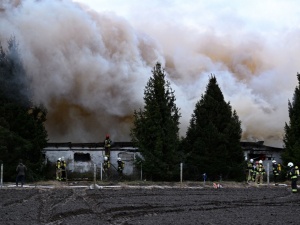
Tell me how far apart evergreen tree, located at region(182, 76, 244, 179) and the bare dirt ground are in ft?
52.7

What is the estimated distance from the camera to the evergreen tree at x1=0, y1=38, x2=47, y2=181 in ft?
127

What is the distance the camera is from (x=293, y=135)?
46250 millimetres

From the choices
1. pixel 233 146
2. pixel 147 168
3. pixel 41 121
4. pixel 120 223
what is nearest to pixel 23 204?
pixel 120 223

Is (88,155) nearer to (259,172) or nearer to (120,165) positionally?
(120,165)

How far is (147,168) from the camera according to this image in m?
39.6

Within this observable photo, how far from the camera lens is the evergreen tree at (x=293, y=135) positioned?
1760 inches

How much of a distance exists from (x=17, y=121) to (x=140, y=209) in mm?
24306

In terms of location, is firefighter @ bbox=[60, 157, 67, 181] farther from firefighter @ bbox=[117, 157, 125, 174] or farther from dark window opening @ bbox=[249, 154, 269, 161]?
dark window opening @ bbox=[249, 154, 269, 161]

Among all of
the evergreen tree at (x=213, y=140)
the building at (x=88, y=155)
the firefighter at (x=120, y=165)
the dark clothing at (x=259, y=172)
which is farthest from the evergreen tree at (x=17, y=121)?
the dark clothing at (x=259, y=172)

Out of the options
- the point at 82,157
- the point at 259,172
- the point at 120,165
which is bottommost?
the point at 259,172

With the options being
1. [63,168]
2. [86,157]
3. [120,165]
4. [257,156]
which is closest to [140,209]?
[120,165]

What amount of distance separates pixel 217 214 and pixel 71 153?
2629cm

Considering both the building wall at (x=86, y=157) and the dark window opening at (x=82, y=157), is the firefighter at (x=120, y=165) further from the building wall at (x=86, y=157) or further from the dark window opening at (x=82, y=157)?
the dark window opening at (x=82, y=157)

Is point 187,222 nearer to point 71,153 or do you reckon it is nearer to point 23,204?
point 23,204
